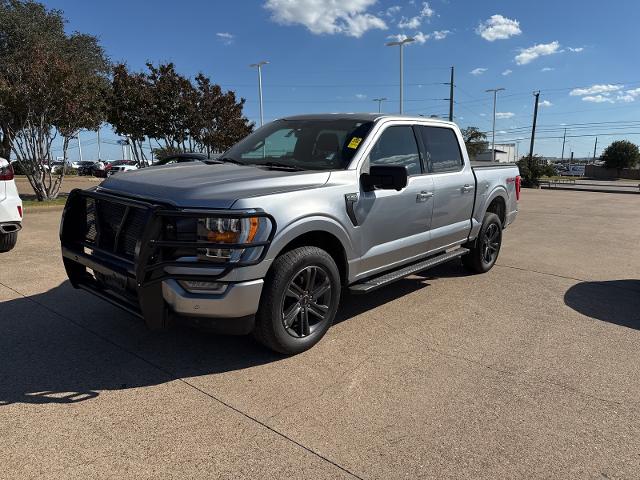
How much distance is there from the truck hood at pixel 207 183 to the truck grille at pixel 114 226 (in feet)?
0.41

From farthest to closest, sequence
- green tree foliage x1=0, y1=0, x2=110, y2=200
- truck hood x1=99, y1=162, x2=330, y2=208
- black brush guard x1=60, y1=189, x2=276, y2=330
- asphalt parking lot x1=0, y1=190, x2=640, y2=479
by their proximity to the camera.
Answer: green tree foliage x1=0, y1=0, x2=110, y2=200, truck hood x1=99, y1=162, x2=330, y2=208, black brush guard x1=60, y1=189, x2=276, y2=330, asphalt parking lot x1=0, y1=190, x2=640, y2=479

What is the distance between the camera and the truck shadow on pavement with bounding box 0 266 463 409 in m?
3.22

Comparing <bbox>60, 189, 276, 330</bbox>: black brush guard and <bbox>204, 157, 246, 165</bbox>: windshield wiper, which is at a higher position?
<bbox>204, 157, 246, 165</bbox>: windshield wiper

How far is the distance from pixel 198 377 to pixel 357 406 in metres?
1.14

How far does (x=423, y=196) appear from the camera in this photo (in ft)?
15.4

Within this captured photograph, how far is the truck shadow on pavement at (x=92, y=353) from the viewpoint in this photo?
322cm

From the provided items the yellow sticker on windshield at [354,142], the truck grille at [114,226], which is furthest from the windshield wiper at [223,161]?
the truck grille at [114,226]

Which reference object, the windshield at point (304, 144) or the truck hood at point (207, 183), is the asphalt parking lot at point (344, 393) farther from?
the windshield at point (304, 144)

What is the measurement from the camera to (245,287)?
313 centimetres

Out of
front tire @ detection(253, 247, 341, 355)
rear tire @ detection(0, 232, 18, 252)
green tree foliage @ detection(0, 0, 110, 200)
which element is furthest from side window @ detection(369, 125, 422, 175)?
green tree foliage @ detection(0, 0, 110, 200)

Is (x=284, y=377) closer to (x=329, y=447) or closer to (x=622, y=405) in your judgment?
(x=329, y=447)

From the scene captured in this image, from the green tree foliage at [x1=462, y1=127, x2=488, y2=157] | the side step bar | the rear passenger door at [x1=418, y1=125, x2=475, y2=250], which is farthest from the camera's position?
the green tree foliage at [x1=462, y1=127, x2=488, y2=157]

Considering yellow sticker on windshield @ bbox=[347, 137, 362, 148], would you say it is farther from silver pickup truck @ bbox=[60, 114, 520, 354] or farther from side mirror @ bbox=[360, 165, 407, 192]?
side mirror @ bbox=[360, 165, 407, 192]

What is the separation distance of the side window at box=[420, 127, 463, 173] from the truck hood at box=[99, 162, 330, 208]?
1.70 metres
